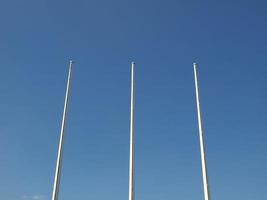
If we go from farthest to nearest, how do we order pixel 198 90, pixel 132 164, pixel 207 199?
pixel 198 90 < pixel 132 164 < pixel 207 199

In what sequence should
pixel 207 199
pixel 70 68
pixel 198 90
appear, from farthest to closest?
pixel 70 68 < pixel 198 90 < pixel 207 199

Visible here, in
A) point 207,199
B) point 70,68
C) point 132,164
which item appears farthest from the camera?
point 70,68

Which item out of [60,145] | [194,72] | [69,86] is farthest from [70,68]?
[194,72]

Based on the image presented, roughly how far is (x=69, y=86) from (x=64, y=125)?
254 inches

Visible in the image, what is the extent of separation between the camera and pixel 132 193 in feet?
168

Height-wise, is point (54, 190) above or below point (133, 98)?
below

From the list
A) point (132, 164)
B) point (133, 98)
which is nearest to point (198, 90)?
point (133, 98)

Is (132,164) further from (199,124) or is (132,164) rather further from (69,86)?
(69,86)

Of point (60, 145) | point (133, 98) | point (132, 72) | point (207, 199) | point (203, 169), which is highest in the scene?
point (132, 72)

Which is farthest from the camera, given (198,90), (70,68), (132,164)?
(70,68)

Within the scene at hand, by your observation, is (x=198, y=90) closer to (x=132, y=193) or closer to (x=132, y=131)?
(x=132, y=131)

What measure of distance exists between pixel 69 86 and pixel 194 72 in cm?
1647

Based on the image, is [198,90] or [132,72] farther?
[132,72]

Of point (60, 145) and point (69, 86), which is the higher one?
point (69, 86)
